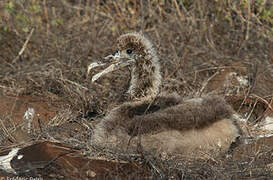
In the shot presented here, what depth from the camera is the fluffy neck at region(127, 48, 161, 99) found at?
5500 mm

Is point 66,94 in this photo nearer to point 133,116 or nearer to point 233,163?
point 133,116

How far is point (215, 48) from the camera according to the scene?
843 cm

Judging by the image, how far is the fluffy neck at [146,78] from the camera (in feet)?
18.0

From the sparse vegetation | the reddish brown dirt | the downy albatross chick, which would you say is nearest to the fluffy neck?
the downy albatross chick

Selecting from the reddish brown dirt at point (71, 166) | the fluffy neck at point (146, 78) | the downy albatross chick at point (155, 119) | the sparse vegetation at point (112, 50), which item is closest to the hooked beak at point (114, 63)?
the downy albatross chick at point (155, 119)

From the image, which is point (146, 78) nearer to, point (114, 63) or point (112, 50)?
point (114, 63)

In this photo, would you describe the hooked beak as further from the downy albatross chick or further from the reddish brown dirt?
the reddish brown dirt

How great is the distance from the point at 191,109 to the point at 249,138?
0.87 m

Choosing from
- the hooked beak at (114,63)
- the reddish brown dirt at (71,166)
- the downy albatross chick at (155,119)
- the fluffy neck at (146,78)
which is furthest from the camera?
the hooked beak at (114,63)

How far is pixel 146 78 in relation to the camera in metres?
5.51

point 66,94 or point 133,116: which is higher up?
point 133,116

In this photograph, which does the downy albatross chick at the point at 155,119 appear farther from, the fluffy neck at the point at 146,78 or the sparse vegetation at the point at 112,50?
the sparse vegetation at the point at 112,50

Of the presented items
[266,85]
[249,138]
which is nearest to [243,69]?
[266,85]

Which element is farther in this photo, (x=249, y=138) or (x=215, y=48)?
(x=215, y=48)
